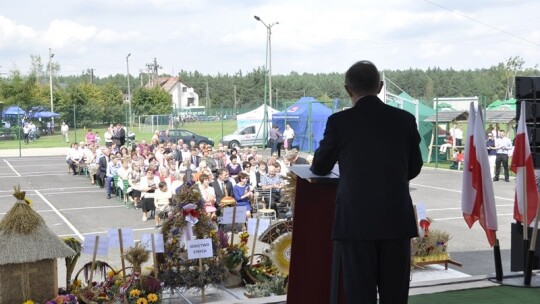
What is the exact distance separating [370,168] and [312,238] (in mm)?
753

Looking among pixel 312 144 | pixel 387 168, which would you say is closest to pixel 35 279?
pixel 387 168

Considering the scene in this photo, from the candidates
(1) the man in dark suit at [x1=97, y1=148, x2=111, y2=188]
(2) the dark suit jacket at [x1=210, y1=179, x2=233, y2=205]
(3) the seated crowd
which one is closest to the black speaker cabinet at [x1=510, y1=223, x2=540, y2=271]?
(3) the seated crowd

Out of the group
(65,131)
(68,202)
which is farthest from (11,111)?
(68,202)

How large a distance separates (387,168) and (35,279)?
3678mm

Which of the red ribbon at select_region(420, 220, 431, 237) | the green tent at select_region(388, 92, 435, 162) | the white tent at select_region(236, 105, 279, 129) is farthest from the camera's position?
the white tent at select_region(236, 105, 279, 129)

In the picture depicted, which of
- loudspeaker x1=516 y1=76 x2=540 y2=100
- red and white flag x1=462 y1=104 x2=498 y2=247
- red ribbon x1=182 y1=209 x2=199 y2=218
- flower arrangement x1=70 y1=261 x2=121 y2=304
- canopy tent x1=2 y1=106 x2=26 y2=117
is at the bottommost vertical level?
flower arrangement x1=70 y1=261 x2=121 y2=304

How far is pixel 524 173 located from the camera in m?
6.38

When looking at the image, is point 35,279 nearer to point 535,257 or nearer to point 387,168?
point 387,168

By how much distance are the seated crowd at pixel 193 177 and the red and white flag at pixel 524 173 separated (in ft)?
17.0

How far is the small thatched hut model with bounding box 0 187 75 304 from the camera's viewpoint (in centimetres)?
553

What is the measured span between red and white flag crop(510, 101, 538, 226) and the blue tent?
82.7 ft

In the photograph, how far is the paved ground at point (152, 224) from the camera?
8602mm

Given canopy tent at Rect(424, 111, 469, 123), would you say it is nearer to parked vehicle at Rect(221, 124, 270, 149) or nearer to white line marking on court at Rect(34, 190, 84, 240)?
parked vehicle at Rect(221, 124, 270, 149)

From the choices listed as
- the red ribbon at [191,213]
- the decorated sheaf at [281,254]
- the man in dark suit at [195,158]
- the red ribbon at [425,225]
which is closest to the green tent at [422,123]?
the man in dark suit at [195,158]
